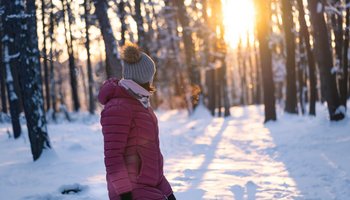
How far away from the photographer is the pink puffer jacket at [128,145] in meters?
2.95

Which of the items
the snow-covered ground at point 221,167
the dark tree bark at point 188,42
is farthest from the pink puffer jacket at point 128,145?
the dark tree bark at point 188,42

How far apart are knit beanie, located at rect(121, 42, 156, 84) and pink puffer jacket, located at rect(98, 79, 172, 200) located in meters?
0.14

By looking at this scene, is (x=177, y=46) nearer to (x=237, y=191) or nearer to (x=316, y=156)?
(x=316, y=156)

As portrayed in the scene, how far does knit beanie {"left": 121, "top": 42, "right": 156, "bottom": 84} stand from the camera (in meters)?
3.22

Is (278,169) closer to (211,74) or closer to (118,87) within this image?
(118,87)

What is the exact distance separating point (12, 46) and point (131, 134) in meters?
11.8

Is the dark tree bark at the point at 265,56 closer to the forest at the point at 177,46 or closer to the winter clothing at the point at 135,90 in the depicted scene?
the forest at the point at 177,46

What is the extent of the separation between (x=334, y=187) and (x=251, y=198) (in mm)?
1502

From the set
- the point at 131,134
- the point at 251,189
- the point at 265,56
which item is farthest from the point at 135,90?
the point at 265,56

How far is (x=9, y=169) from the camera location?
9.33 m

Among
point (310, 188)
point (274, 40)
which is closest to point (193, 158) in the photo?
point (310, 188)

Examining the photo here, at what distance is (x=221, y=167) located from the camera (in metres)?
9.66

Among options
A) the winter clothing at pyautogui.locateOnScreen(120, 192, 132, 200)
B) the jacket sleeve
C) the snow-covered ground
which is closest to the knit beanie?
the jacket sleeve

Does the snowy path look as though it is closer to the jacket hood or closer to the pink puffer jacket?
the pink puffer jacket
